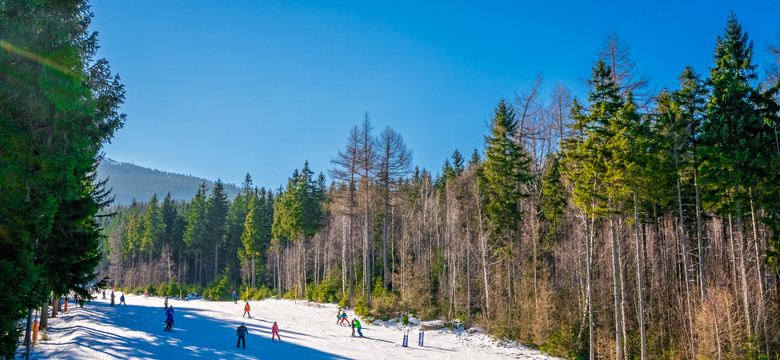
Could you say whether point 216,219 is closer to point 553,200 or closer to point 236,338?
point 236,338

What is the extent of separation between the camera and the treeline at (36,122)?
11367 millimetres

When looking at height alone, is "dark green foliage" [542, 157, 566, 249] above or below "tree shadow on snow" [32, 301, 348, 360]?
above

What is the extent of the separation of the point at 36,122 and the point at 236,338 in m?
17.1

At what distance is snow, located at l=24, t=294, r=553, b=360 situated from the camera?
20.8 meters

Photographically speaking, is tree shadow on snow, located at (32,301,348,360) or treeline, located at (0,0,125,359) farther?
tree shadow on snow, located at (32,301,348,360)

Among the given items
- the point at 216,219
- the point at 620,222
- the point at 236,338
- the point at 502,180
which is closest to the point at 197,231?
the point at 216,219

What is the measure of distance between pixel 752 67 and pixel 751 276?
10.8 meters

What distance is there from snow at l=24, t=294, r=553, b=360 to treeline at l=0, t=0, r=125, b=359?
26.8ft

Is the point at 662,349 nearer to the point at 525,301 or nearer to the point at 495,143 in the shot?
the point at 525,301

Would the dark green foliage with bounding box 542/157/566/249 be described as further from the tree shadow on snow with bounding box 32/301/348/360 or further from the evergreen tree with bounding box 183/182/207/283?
the evergreen tree with bounding box 183/182/207/283

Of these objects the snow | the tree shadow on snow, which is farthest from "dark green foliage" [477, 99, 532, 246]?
the tree shadow on snow

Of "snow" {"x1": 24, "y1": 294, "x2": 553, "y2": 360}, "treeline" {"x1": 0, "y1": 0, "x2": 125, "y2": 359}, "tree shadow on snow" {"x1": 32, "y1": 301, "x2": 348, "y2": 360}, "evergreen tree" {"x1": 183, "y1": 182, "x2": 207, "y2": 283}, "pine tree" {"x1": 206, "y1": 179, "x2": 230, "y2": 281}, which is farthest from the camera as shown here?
"evergreen tree" {"x1": 183, "y1": 182, "x2": 207, "y2": 283}

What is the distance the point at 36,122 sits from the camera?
12430 mm

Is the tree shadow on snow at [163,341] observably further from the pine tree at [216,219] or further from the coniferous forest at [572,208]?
the pine tree at [216,219]
